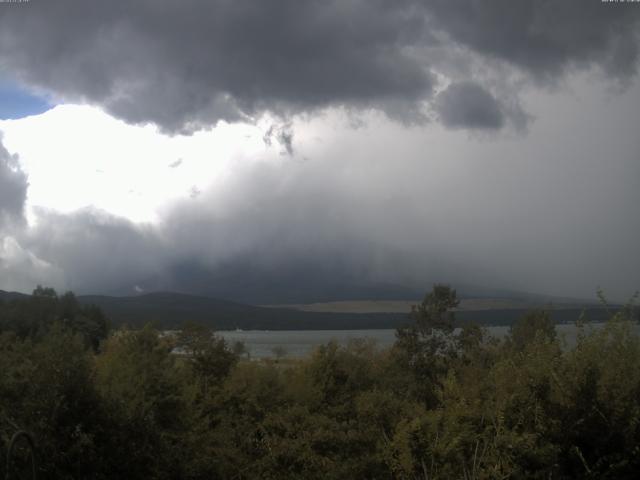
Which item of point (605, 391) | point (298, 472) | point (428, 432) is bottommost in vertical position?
point (298, 472)

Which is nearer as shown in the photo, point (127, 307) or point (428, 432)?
point (428, 432)

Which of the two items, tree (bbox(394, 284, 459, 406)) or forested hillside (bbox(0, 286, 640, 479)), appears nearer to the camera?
forested hillside (bbox(0, 286, 640, 479))

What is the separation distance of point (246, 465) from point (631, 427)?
28.0ft

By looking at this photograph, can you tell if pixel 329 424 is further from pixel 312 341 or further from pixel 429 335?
pixel 312 341

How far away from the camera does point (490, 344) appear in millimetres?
42469

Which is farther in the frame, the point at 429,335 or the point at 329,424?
the point at 429,335

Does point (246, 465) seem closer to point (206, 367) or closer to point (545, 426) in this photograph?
point (545, 426)

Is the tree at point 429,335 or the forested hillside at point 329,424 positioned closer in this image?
the forested hillside at point 329,424

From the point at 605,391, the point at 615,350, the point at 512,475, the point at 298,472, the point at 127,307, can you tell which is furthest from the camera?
the point at 127,307

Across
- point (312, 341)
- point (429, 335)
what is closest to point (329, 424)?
point (429, 335)

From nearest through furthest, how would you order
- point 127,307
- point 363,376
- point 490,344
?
point 363,376, point 490,344, point 127,307

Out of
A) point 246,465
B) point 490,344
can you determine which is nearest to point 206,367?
point 246,465

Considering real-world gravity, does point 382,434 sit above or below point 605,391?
below

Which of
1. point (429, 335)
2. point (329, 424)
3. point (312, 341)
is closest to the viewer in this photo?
point (329, 424)
